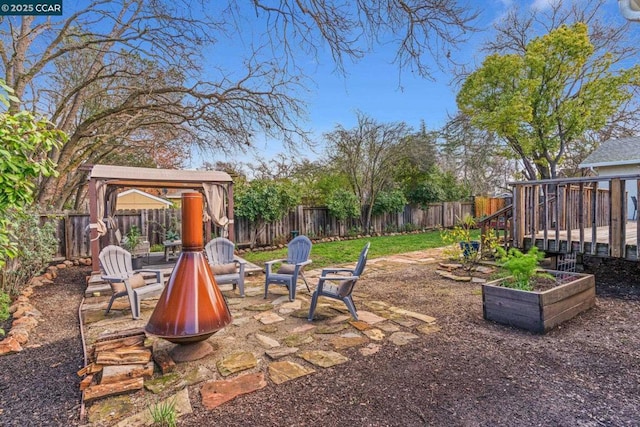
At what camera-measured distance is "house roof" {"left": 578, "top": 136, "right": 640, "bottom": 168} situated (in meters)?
10.1

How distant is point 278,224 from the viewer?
35.4 feet

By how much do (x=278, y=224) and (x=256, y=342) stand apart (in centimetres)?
767

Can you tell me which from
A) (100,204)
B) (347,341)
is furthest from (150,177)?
(347,341)

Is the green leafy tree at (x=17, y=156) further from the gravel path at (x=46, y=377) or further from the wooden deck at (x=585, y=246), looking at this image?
the wooden deck at (x=585, y=246)

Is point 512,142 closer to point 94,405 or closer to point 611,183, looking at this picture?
point 611,183

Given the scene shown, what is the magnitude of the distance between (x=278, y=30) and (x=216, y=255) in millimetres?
3880

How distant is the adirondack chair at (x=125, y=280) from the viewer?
400cm

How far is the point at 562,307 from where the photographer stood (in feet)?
11.5

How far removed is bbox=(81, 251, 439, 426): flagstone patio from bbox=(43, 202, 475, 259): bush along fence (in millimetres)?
3832

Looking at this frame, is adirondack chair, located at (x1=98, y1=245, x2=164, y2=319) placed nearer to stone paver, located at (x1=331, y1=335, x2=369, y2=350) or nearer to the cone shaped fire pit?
the cone shaped fire pit

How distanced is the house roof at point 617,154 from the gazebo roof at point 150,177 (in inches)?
461

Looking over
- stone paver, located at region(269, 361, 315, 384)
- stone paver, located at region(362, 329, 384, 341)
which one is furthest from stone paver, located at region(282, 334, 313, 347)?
stone paver, located at region(362, 329, 384, 341)

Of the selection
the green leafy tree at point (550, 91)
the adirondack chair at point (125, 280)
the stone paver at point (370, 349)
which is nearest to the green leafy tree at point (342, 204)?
the green leafy tree at point (550, 91)

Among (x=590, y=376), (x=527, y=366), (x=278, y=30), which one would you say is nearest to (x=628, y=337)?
(x=590, y=376)
